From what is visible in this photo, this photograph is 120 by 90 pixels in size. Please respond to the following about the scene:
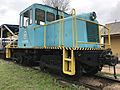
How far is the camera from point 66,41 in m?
7.42

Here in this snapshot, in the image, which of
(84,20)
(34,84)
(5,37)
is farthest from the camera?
(5,37)

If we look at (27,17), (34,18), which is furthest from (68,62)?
(27,17)

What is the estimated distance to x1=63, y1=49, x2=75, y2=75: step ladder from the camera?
22.0ft

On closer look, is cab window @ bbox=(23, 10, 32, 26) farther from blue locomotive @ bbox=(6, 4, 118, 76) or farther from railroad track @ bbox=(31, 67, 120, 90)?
railroad track @ bbox=(31, 67, 120, 90)

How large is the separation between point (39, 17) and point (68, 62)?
10.1 feet

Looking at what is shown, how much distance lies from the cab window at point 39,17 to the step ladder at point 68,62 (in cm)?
260

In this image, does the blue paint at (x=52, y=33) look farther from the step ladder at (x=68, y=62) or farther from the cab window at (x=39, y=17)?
the step ladder at (x=68, y=62)

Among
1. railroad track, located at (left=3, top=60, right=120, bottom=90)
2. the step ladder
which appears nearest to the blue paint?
the step ladder

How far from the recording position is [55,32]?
8102mm

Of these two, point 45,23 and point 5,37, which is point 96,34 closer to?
point 45,23

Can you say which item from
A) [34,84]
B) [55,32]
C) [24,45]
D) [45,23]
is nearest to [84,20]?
[55,32]

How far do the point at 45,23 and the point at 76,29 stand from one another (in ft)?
7.54

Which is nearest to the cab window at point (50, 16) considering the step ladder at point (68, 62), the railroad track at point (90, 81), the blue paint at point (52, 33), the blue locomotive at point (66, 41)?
the blue locomotive at point (66, 41)

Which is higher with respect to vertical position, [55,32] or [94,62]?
[55,32]
